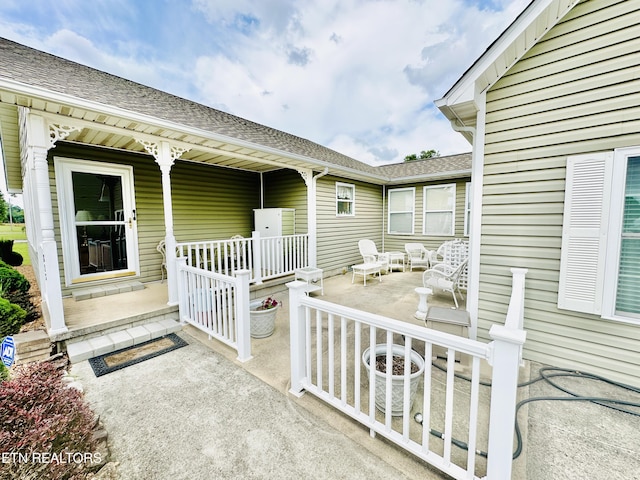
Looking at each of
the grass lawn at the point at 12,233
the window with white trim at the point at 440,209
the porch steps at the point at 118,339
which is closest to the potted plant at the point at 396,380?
the porch steps at the point at 118,339

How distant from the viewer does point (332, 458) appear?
66.9 inches

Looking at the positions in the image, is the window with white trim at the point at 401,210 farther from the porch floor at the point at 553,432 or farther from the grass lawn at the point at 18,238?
the grass lawn at the point at 18,238

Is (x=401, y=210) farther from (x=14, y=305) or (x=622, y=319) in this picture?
(x=14, y=305)

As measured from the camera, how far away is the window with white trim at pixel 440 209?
775 cm

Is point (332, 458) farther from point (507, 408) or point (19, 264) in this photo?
point (19, 264)

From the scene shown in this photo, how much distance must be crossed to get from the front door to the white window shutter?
6732 millimetres

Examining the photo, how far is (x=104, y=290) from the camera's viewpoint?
4.65 metres

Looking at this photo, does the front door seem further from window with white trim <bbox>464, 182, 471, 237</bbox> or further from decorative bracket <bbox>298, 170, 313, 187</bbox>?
window with white trim <bbox>464, 182, 471, 237</bbox>

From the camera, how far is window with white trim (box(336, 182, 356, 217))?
7.21 meters

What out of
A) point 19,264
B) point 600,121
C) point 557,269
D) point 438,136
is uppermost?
point 438,136

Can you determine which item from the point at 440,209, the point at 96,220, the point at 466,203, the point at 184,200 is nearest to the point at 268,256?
the point at 184,200

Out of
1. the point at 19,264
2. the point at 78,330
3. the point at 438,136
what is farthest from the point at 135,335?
the point at 438,136

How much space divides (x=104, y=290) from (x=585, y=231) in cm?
690

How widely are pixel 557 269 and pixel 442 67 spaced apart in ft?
57.2
